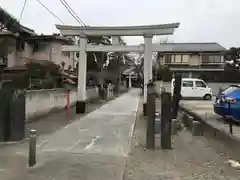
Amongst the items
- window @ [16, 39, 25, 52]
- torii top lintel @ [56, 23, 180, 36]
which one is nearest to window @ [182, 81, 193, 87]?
window @ [16, 39, 25, 52]

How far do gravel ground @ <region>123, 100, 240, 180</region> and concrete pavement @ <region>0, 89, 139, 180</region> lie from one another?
283 mm

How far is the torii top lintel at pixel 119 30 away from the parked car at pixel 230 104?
280 inches

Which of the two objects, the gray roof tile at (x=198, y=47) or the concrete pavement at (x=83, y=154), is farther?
the gray roof tile at (x=198, y=47)

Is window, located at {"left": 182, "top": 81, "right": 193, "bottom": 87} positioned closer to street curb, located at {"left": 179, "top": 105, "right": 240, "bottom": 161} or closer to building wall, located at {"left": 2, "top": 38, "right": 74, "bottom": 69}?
building wall, located at {"left": 2, "top": 38, "right": 74, "bottom": 69}

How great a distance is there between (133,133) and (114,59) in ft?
147

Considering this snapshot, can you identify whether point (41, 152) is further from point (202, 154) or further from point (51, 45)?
point (51, 45)

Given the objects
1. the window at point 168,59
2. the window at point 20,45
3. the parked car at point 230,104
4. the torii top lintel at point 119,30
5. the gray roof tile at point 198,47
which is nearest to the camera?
the parked car at point 230,104

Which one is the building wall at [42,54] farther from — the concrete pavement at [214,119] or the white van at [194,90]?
the concrete pavement at [214,119]

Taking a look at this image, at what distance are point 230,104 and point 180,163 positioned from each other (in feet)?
15.7

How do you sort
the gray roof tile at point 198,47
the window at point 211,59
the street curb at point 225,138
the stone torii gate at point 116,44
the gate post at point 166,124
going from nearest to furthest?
the street curb at point 225,138
the gate post at point 166,124
the stone torii gate at point 116,44
the window at point 211,59
the gray roof tile at point 198,47

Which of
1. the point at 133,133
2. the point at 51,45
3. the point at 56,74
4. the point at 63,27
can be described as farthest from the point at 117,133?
the point at 51,45

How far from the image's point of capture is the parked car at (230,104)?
1203cm

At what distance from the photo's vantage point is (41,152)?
356 inches

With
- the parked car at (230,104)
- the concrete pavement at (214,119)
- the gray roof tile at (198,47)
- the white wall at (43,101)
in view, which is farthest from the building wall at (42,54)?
the parked car at (230,104)
